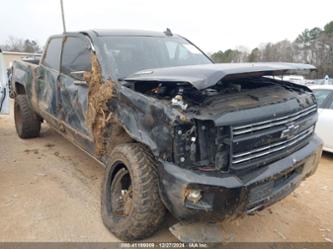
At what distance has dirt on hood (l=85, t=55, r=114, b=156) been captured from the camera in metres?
3.74

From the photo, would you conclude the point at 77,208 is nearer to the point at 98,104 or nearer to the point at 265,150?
the point at 98,104

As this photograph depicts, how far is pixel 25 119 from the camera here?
683 centimetres

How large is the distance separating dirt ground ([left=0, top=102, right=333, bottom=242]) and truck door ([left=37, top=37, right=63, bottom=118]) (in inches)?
33.1

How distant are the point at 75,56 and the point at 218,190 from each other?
2908 mm

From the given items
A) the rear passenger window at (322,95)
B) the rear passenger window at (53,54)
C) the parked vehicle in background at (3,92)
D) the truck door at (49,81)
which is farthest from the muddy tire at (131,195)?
the rear passenger window at (322,95)

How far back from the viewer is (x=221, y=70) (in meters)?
2.90

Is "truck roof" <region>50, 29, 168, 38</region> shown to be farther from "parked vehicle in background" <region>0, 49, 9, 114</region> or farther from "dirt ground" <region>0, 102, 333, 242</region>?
"parked vehicle in background" <region>0, 49, 9, 114</region>

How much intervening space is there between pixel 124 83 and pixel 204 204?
4.90 feet

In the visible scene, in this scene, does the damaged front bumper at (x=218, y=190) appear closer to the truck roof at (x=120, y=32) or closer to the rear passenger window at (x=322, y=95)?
the truck roof at (x=120, y=32)

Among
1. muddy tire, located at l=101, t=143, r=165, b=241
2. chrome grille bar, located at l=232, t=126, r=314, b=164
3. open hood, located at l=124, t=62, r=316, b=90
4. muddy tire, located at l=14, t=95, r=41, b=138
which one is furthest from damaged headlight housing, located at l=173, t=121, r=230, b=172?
muddy tire, located at l=14, t=95, r=41, b=138

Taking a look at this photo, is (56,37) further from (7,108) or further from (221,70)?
(221,70)

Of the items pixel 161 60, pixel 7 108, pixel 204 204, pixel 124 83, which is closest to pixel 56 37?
pixel 7 108

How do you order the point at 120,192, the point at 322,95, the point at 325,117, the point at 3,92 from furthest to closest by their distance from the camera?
the point at 322,95, the point at 325,117, the point at 3,92, the point at 120,192

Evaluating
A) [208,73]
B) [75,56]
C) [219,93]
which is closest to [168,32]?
[75,56]
